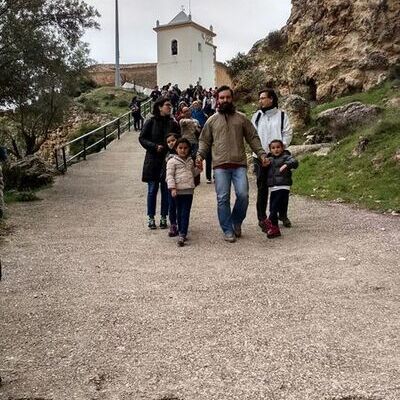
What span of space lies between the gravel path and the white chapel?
4985 cm

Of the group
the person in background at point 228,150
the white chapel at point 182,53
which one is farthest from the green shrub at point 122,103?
the person in background at point 228,150

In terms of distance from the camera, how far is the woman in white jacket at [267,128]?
6.69 metres

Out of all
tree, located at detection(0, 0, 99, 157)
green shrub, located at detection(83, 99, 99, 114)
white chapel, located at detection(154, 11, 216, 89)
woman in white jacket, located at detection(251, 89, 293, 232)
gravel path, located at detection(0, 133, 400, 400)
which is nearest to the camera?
gravel path, located at detection(0, 133, 400, 400)

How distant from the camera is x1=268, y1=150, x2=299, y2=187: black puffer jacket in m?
6.55

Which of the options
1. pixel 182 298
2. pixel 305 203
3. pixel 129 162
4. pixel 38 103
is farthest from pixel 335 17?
Result: pixel 182 298

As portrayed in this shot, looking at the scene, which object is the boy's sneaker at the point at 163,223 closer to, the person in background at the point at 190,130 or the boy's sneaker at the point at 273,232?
the boy's sneaker at the point at 273,232

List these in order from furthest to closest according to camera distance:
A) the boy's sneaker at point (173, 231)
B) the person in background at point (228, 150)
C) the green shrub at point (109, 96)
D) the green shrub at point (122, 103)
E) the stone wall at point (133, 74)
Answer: the stone wall at point (133, 74) < the green shrub at point (109, 96) < the green shrub at point (122, 103) < the boy's sneaker at point (173, 231) < the person in background at point (228, 150)

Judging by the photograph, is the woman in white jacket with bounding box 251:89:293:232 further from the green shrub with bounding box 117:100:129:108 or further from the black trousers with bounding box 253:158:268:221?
the green shrub with bounding box 117:100:129:108

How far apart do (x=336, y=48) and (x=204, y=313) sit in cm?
1986

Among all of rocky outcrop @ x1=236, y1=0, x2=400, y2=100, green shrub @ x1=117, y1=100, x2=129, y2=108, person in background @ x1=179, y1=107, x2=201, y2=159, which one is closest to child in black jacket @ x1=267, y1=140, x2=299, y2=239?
person in background @ x1=179, y1=107, x2=201, y2=159

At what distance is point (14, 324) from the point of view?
13.4 feet

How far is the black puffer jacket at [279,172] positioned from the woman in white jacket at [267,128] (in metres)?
0.17

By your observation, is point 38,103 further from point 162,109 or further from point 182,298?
point 182,298

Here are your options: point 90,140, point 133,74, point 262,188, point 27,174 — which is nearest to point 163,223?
point 262,188
